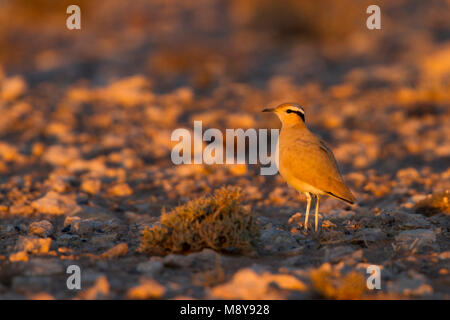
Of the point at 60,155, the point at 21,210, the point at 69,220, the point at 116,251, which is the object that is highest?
the point at 60,155

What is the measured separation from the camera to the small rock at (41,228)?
16.5 feet

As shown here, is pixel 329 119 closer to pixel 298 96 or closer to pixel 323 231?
pixel 298 96

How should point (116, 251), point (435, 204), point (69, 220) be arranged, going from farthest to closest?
1. point (435, 204)
2. point (69, 220)
3. point (116, 251)

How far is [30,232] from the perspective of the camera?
16.7ft

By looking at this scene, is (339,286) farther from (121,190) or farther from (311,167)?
(121,190)

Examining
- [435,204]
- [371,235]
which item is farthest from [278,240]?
[435,204]

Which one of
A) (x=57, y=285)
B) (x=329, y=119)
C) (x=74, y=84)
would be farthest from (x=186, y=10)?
(x=57, y=285)

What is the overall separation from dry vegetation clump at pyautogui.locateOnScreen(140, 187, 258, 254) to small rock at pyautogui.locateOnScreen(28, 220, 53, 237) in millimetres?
1108

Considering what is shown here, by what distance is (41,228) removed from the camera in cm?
510

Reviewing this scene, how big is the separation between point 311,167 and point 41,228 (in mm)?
2543

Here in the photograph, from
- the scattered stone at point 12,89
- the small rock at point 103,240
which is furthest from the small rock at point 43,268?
the scattered stone at point 12,89
